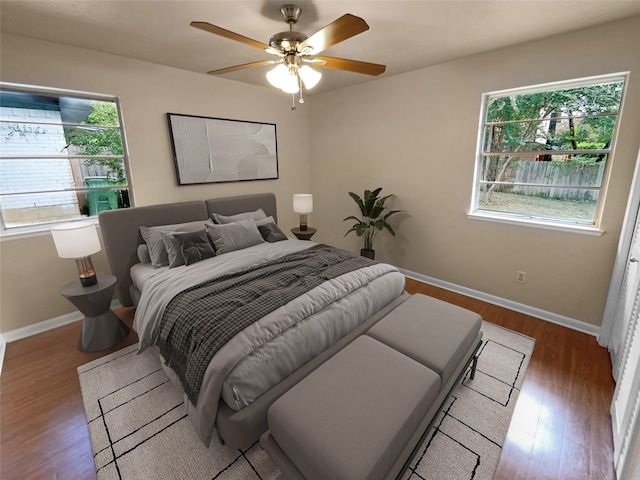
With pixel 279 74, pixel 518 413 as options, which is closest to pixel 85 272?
pixel 279 74

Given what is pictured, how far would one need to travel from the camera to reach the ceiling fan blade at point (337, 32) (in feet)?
4.51

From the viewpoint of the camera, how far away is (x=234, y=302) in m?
1.86

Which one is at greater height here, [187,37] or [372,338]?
[187,37]

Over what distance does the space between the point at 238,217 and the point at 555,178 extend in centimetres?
333

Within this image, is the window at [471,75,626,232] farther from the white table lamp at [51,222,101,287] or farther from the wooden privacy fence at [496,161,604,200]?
the white table lamp at [51,222,101,287]

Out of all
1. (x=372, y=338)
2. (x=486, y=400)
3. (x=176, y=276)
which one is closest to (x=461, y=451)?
(x=486, y=400)

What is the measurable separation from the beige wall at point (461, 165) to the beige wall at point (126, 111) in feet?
3.95

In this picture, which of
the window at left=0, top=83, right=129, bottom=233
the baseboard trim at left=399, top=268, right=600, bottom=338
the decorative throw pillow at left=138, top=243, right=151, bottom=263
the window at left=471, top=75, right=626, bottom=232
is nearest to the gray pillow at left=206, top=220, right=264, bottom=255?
the decorative throw pillow at left=138, top=243, right=151, bottom=263

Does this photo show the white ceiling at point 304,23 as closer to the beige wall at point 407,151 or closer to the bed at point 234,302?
the beige wall at point 407,151

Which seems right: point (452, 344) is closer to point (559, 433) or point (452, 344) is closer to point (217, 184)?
point (559, 433)

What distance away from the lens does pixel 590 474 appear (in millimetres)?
1447

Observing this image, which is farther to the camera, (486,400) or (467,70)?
(467,70)

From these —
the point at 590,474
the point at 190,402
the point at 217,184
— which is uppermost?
the point at 217,184

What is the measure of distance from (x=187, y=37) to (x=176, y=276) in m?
1.97
